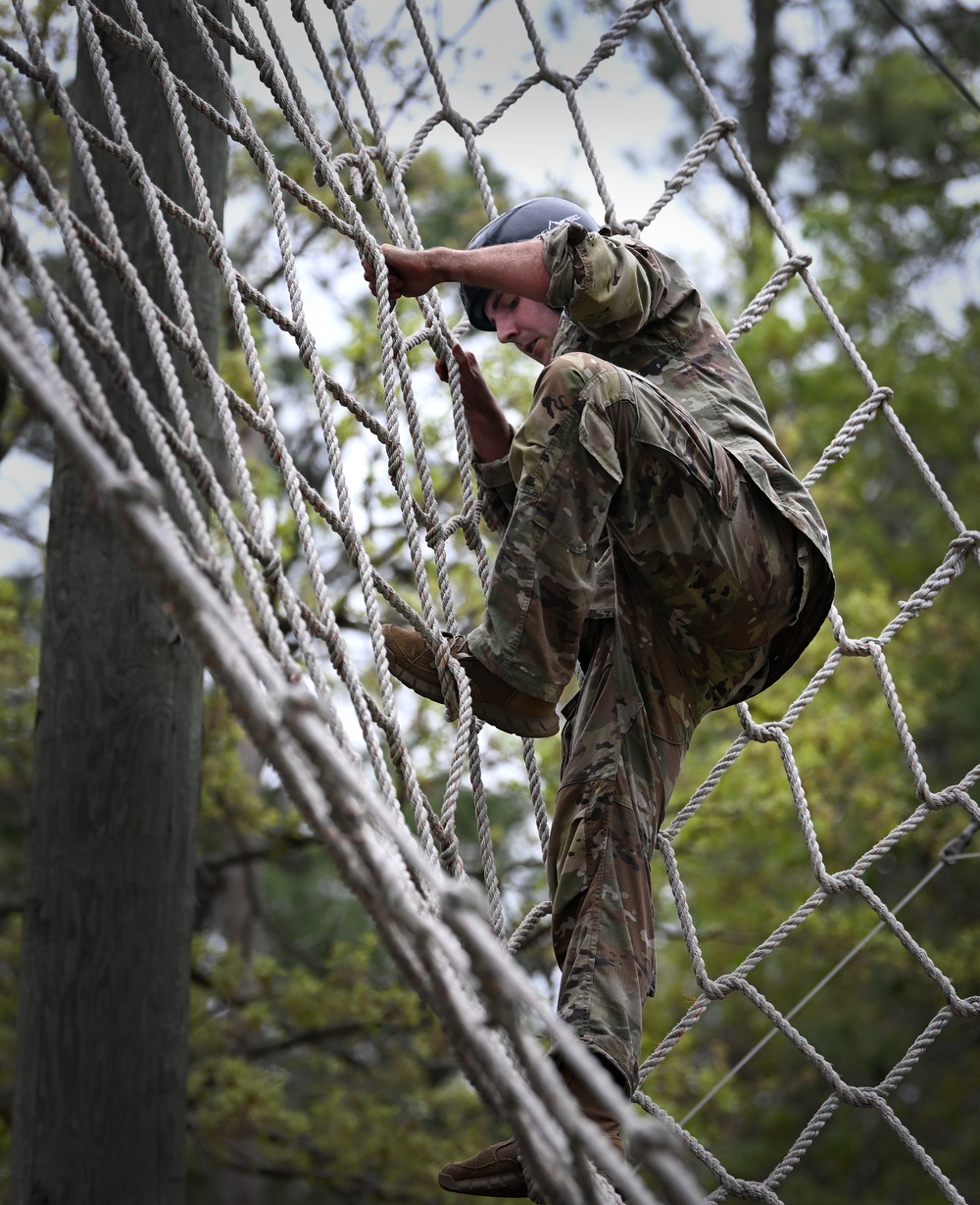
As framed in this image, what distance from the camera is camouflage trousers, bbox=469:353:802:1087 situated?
161 centimetres

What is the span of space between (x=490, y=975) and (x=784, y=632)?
3.28 ft

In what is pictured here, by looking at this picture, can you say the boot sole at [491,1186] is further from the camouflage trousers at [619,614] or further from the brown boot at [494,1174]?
the camouflage trousers at [619,614]

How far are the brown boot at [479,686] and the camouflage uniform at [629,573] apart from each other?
1.3 inches

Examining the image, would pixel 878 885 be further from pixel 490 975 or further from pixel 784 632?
pixel 490 975

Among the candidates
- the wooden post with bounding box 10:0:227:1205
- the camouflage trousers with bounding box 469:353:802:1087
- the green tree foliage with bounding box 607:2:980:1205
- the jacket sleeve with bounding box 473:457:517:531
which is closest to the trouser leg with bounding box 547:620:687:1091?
the camouflage trousers with bounding box 469:353:802:1087

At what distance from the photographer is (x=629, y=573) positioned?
1.84 meters

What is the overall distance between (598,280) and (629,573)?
1.18 ft

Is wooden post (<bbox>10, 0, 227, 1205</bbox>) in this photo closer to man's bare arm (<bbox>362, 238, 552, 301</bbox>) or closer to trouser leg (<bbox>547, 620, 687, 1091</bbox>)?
man's bare arm (<bbox>362, 238, 552, 301</bbox>)

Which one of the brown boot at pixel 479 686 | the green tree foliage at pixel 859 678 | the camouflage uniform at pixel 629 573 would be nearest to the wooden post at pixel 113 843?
the brown boot at pixel 479 686

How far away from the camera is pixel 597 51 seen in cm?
285

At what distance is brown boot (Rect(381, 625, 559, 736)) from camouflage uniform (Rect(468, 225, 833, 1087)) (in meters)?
0.03

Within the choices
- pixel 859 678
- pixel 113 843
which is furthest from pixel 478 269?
pixel 859 678

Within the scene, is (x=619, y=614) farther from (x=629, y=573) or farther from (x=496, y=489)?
(x=496, y=489)

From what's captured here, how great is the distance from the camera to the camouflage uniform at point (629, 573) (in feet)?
5.30
